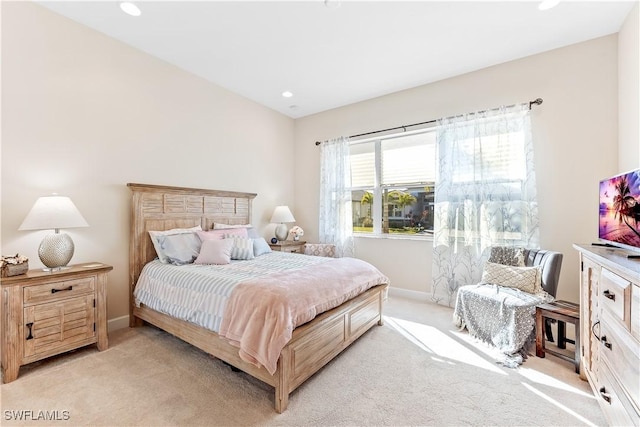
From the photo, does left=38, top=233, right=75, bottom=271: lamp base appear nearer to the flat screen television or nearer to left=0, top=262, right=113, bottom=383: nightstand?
left=0, top=262, right=113, bottom=383: nightstand

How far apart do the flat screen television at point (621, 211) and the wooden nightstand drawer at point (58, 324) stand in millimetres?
3938

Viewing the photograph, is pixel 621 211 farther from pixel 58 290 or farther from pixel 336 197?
pixel 58 290

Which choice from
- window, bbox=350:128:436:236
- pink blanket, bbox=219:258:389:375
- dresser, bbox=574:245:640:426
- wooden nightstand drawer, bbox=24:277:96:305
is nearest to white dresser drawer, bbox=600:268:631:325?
dresser, bbox=574:245:640:426

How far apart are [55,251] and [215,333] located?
1513mm

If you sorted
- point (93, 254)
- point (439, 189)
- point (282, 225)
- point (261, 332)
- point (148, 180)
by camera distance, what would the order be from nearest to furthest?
point (261, 332)
point (93, 254)
point (148, 180)
point (439, 189)
point (282, 225)

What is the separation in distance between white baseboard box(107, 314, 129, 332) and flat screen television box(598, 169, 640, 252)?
13.9ft

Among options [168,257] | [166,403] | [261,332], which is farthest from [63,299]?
[261,332]

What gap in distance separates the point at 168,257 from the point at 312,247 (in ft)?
6.76

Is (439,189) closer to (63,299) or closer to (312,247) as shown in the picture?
(312,247)

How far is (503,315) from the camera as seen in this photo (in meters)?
2.40

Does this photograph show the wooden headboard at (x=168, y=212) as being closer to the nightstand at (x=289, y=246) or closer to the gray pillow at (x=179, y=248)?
the gray pillow at (x=179, y=248)

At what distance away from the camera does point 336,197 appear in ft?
14.9

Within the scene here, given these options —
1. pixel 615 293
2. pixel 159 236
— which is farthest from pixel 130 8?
pixel 615 293

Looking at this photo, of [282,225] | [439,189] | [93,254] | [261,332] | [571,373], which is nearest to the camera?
[261,332]
